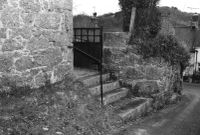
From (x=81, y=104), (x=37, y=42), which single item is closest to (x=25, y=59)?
(x=37, y=42)

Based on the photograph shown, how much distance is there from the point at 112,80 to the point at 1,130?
413 cm

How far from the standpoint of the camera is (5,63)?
4652 millimetres

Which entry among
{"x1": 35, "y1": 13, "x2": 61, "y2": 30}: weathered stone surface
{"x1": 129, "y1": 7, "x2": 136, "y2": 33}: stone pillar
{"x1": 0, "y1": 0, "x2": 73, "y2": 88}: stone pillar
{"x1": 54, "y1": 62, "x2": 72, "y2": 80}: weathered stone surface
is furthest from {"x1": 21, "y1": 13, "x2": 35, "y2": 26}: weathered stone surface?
{"x1": 129, "y1": 7, "x2": 136, "y2": 33}: stone pillar

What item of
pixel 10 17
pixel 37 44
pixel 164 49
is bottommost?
pixel 164 49

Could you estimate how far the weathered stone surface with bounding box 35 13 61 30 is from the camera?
5229mm

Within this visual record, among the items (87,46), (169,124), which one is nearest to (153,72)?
(169,124)

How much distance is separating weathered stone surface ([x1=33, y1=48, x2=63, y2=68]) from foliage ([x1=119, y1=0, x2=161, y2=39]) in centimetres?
279

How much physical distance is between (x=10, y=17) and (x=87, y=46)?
322 centimetres

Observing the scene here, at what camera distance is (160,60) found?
25.4 feet

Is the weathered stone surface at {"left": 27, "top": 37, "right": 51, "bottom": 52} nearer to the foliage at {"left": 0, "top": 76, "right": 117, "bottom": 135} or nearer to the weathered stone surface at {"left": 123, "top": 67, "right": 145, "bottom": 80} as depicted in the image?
Answer: the foliage at {"left": 0, "top": 76, "right": 117, "bottom": 135}

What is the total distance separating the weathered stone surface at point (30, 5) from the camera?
16.0 feet

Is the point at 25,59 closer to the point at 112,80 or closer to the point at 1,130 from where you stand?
the point at 1,130

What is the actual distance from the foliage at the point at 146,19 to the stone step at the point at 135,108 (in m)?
1.84

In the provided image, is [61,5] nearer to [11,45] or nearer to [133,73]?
[11,45]
